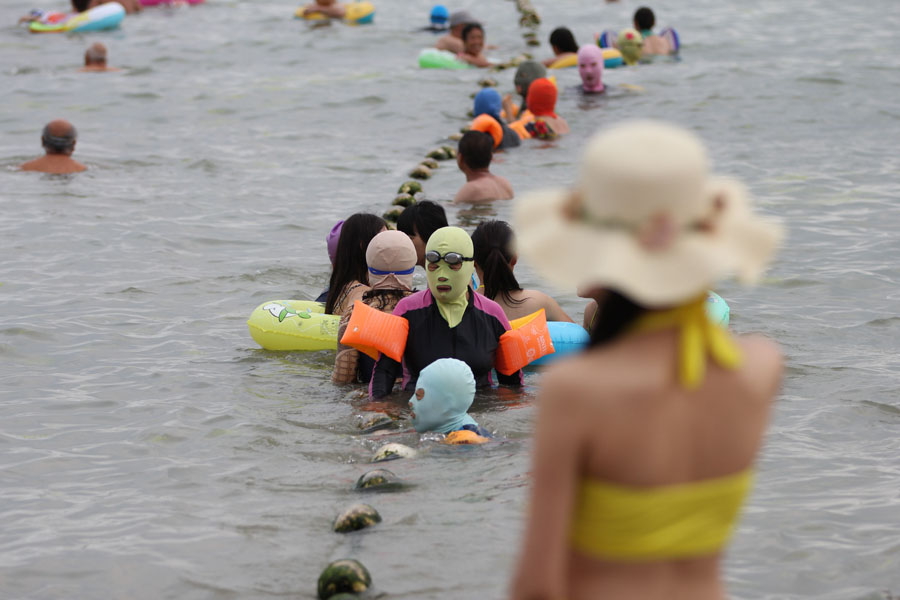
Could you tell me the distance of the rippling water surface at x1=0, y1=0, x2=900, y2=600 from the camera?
513 centimetres

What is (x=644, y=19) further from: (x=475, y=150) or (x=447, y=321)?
(x=447, y=321)

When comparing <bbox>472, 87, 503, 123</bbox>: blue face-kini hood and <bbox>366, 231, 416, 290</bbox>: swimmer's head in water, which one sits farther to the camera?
<bbox>472, 87, 503, 123</bbox>: blue face-kini hood

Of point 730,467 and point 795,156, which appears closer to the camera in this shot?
point 730,467

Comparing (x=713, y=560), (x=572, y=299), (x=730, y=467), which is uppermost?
(x=730, y=467)

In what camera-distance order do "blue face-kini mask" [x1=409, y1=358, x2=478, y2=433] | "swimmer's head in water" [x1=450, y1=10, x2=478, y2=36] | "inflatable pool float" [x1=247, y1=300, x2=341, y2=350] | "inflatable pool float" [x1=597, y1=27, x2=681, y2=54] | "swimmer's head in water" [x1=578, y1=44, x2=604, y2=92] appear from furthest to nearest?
"swimmer's head in water" [x1=450, y1=10, x2=478, y2=36]
"inflatable pool float" [x1=597, y1=27, x2=681, y2=54]
"swimmer's head in water" [x1=578, y1=44, x2=604, y2=92]
"inflatable pool float" [x1=247, y1=300, x2=341, y2=350]
"blue face-kini mask" [x1=409, y1=358, x2=478, y2=433]

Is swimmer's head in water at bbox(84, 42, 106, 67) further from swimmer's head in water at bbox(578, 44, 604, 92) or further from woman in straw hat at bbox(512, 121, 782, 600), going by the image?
woman in straw hat at bbox(512, 121, 782, 600)

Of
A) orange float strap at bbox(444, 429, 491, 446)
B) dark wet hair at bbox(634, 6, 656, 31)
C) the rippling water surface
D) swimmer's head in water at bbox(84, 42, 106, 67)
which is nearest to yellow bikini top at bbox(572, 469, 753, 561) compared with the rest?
the rippling water surface

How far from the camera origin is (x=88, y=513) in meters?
5.72

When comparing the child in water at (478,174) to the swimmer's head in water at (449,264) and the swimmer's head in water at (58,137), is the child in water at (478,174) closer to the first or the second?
the swimmer's head in water at (58,137)

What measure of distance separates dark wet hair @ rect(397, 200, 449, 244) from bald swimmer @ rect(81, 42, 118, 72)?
1534 cm

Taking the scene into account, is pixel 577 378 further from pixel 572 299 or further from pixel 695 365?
pixel 572 299

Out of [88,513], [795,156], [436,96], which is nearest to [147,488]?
[88,513]

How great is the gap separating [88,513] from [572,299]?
5114 millimetres

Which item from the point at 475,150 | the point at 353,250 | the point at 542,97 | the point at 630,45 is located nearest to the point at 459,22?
the point at 630,45
